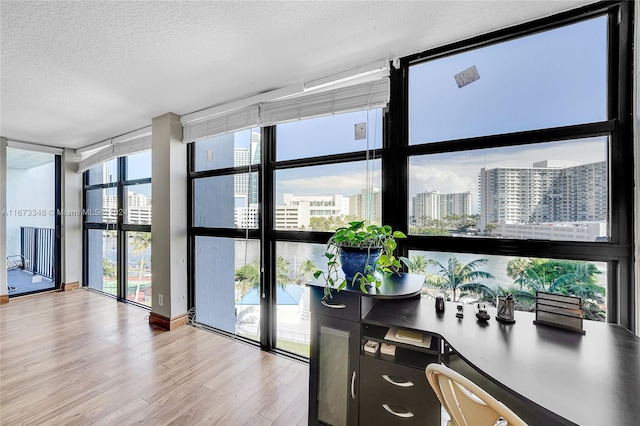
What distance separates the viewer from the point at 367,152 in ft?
6.64

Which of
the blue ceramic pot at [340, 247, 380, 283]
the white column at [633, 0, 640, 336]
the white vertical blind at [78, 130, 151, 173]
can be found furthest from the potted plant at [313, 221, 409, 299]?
the white vertical blind at [78, 130, 151, 173]

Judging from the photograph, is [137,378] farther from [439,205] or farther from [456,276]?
[439,205]

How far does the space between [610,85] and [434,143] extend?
897mm

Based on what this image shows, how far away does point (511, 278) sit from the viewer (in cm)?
161

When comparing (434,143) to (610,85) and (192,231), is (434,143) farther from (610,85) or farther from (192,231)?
(192,231)

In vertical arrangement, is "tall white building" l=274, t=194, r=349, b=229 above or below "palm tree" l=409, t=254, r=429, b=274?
above

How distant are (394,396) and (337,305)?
1.69ft

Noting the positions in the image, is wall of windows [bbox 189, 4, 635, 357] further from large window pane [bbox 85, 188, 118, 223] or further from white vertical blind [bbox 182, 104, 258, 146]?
large window pane [bbox 85, 188, 118, 223]

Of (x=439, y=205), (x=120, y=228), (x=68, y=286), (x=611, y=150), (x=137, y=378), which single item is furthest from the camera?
(x=68, y=286)

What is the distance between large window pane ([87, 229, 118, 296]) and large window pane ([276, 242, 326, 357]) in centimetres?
318

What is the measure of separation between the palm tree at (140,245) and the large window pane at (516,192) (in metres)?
3.52

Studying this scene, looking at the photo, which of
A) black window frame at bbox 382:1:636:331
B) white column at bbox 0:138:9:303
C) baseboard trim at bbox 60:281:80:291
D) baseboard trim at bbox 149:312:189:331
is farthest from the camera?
baseboard trim at bbox 60:281:80:291

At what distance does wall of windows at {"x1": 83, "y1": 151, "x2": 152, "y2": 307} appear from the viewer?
11.9ft

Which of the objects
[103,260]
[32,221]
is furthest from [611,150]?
[32,221]
